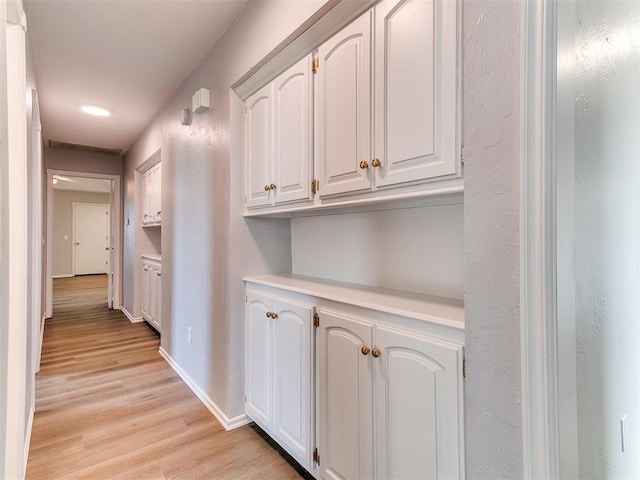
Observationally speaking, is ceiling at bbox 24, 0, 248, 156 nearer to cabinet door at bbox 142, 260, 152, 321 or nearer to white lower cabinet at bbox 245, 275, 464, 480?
white lower cabinet at bbox 245, 275, 464, 480

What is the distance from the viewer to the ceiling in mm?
1896

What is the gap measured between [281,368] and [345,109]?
1.27 m

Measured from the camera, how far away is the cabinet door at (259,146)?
1858 mm

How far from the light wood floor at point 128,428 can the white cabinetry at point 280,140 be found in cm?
136

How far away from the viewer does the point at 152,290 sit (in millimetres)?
4000

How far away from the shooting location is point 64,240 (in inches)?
345

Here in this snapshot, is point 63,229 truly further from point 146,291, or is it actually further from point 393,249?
point 393,249

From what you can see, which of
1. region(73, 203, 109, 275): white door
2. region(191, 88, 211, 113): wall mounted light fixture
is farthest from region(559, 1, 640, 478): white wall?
region(73, 203, 109, 275): white door

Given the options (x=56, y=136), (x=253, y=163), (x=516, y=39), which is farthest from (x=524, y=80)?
(x=56, y=136)

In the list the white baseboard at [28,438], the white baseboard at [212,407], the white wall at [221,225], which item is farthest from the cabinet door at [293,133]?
the white baseboard at [28,438]

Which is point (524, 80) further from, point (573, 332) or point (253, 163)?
point (253, 163)

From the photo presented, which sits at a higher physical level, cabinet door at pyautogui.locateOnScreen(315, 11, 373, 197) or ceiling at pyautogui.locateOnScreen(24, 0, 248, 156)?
ceiling at pyautogui.locateOnScreen(24, 0, 248, 156)

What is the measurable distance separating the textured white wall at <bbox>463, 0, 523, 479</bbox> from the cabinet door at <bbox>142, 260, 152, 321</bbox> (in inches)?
160

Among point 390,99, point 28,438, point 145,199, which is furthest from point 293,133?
point 145,199
